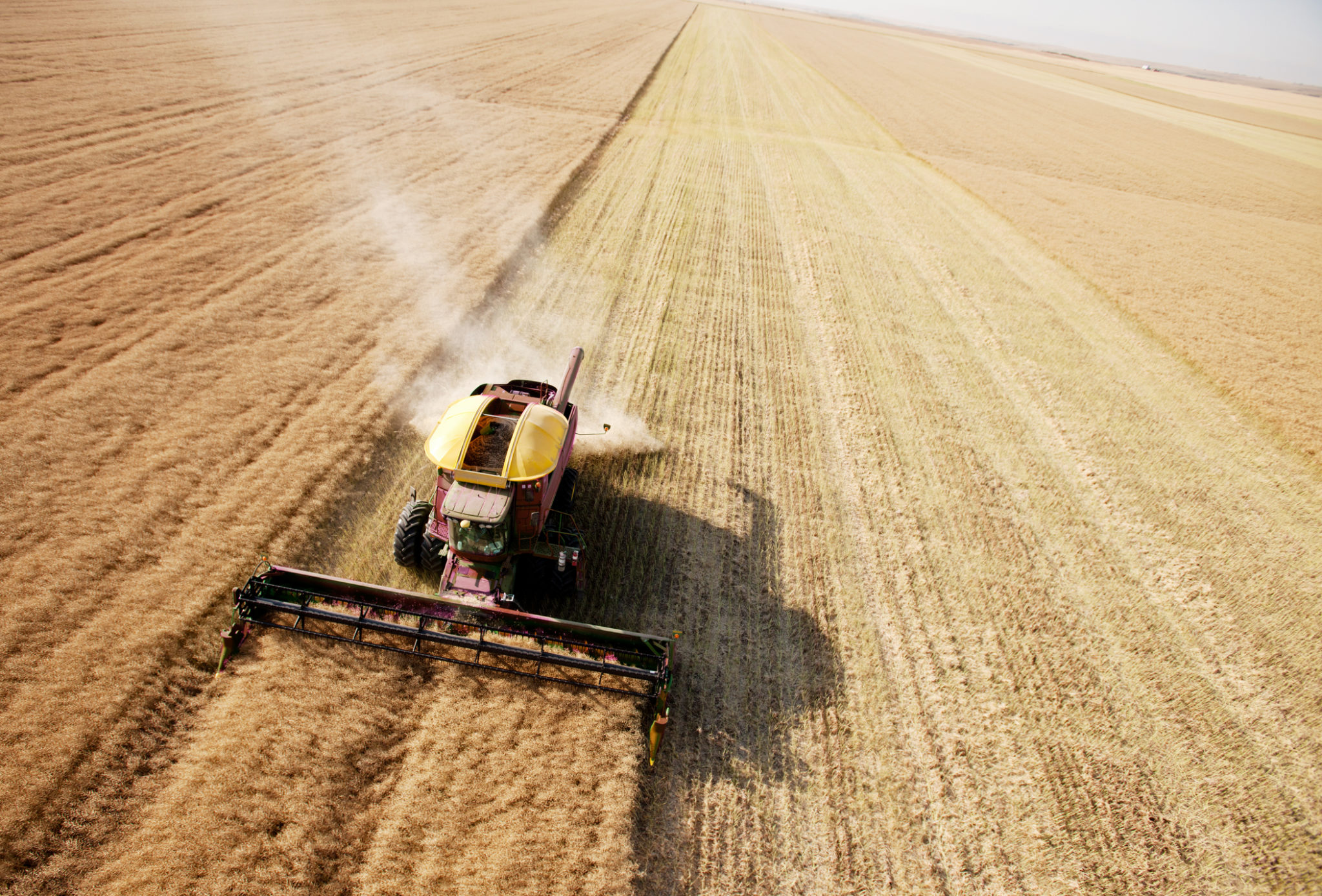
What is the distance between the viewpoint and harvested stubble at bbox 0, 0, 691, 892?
505 centimetres

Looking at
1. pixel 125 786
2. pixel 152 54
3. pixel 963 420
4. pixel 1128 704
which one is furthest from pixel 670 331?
pixel 152 54

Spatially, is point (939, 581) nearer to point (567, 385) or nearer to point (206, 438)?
point (567, 385)

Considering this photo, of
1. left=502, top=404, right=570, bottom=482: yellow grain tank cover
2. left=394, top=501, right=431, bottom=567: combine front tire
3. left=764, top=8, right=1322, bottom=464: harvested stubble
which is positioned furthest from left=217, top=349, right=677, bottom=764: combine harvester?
left=764, top=8, right=1322, bottom=464: harvested stubble

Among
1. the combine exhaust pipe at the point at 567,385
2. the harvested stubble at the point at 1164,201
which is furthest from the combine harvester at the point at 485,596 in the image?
the harvested stubble at the point at 1164,201

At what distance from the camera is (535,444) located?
662 cm

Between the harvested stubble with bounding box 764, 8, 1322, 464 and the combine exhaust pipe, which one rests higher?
the harvested stubble with bounding box 764, 8, 1322, 464

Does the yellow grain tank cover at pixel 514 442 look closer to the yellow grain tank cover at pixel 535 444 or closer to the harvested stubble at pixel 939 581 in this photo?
the yellow grain tank cover at pixel 535 444

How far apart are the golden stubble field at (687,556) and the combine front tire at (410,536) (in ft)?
1.04

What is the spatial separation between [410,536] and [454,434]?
129 cm

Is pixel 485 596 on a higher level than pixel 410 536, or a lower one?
lower

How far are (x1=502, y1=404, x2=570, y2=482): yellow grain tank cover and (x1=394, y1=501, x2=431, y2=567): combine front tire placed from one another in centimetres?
137

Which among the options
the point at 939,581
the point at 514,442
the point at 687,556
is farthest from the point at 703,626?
the point at 939,581

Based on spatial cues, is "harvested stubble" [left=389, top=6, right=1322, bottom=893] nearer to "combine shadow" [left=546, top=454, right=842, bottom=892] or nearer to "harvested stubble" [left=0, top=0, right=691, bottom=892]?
"combine shadow" [left=546, top=454, right=842, bottom=892]

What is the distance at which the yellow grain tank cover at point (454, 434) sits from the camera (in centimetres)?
644
